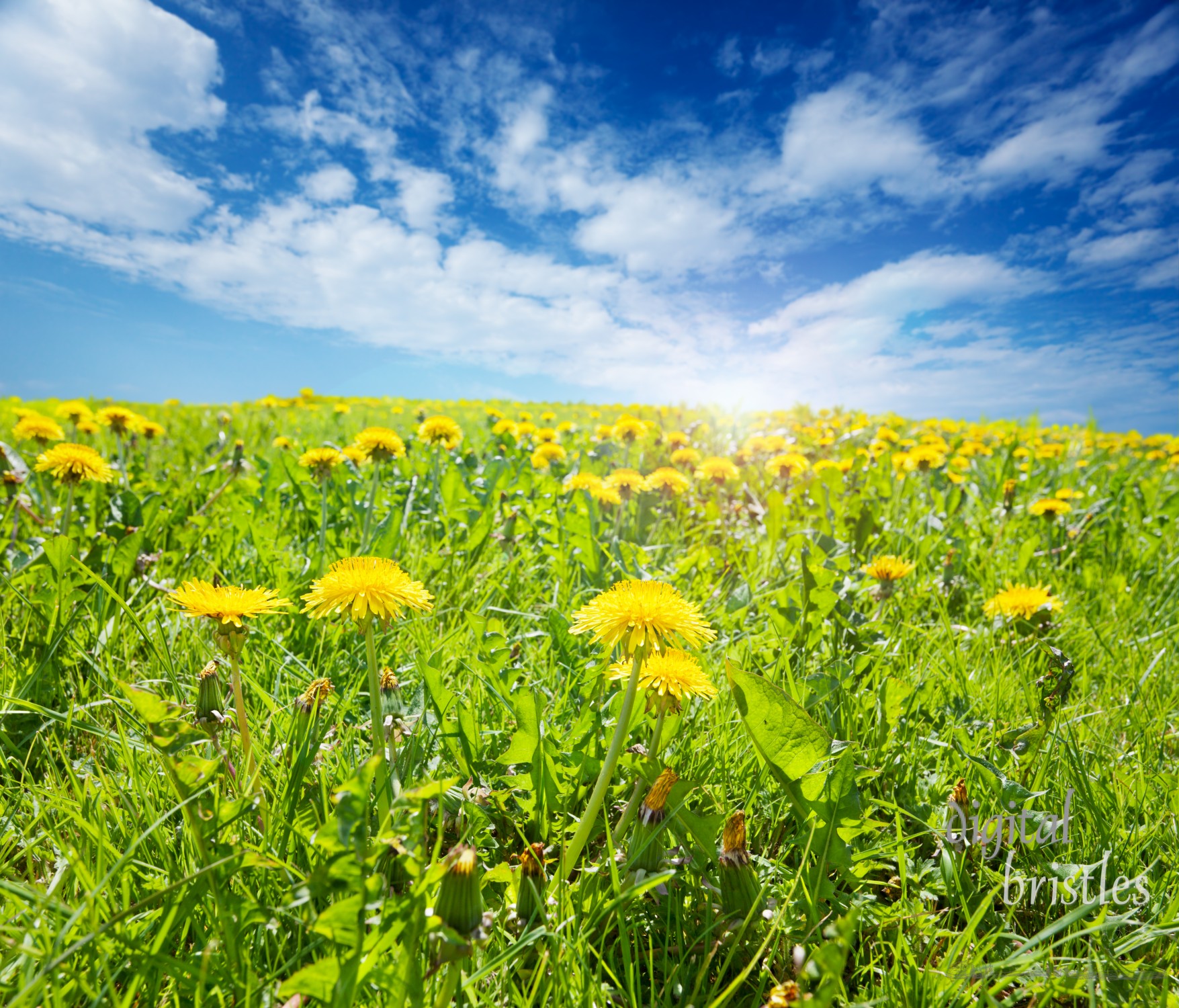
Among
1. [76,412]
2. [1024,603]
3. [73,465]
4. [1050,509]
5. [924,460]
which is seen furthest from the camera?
[924,460]

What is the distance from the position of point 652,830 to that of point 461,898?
1.67 feet

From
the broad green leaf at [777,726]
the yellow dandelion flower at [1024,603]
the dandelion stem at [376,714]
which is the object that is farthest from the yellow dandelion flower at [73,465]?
the yellow dandelion flower at [1024,603]

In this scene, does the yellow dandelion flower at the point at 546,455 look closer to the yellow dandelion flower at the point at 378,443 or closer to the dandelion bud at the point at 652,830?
the yellow dandelion flower at the point at 378,443

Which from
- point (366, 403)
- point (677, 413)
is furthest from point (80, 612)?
point (366, 403)

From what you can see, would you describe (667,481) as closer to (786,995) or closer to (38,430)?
(786,995)

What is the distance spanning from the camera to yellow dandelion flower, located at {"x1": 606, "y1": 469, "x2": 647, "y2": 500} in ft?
11.0

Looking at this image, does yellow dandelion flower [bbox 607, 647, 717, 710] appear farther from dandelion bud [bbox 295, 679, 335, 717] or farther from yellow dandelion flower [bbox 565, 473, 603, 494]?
yellow dandelion flower [bbox 565, 473, 603, 494]

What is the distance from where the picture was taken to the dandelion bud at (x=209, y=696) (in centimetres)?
132

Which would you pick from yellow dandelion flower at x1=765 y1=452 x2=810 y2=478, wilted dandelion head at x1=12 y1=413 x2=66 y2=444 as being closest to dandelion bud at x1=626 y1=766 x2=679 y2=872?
yellow dandelion flower at x1=765 y1=452 x2=810 y2=478

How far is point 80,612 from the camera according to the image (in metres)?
2.03

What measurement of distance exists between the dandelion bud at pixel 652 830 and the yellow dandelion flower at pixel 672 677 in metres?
0.16

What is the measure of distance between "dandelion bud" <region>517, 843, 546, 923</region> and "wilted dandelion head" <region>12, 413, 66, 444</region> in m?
3.68

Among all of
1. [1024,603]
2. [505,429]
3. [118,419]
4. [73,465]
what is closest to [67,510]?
[73,465]

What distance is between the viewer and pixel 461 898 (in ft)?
2.86
